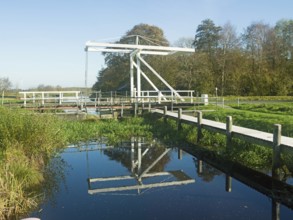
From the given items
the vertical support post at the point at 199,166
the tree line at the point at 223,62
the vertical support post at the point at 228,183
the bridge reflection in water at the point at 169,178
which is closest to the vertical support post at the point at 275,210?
the bridge reflection in water at the point at 169,178

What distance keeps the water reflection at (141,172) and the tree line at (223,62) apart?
2667 cm

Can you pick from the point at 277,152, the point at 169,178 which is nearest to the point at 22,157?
the point at 169,178

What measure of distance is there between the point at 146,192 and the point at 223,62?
3577 centimetres

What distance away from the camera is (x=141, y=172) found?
10.2 m

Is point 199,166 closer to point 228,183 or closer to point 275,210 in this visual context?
point 228,183

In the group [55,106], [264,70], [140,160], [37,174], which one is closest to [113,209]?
[37,174]

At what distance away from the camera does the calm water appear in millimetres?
7027

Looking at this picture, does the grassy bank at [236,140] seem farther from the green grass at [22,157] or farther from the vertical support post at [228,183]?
the green grass at [22,157]

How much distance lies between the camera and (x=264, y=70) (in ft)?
138

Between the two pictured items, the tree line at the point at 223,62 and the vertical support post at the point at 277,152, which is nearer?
the vertical support post at the point at 277,152

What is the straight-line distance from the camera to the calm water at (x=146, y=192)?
23.1 feet

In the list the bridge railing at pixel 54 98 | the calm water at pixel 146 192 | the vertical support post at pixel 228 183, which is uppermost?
the bridge railing at pixel 54 98

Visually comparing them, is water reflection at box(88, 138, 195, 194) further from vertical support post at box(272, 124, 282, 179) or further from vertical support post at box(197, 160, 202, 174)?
vertical support post at box(272, 124, 282, 179)

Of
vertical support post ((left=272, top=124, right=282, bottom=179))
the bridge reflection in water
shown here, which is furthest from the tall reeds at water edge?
vertical support post ((left=272, top=124, right=282, bottom=179))
